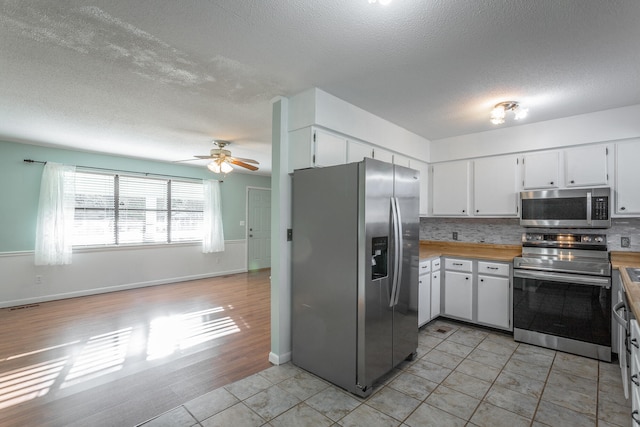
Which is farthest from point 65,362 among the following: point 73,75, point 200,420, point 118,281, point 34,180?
point 34,180

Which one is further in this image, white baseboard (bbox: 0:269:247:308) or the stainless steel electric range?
white baseboard (bbox: 0:269:247:308)

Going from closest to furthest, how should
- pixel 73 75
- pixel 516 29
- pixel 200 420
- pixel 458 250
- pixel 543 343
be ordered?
pixel 516 29, pixel 200 420, pixel 73 75, pixel 543 343, pixel 458 250

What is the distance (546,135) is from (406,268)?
2.39m

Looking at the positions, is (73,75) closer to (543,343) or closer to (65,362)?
(65,362)

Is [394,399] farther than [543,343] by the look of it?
No

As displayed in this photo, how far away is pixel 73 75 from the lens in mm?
2414

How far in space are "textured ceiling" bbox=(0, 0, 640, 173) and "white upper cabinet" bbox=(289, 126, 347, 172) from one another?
1.30 ft

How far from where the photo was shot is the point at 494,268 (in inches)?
132

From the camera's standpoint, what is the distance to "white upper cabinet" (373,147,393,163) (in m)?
3.32

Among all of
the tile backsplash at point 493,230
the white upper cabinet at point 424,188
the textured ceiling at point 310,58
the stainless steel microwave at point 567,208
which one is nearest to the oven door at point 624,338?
the stainless steel microwave at point 567,208

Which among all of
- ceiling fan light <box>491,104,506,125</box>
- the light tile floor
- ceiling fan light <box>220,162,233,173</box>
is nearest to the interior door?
ceiling fan light <box>220,162,233,173</box>

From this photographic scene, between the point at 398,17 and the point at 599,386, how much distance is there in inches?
121

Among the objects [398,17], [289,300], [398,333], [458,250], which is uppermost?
[398,17]

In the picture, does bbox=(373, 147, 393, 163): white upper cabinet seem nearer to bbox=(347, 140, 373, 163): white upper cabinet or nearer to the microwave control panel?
bbox=(347, 140, 373, 163): white upper cabinet
